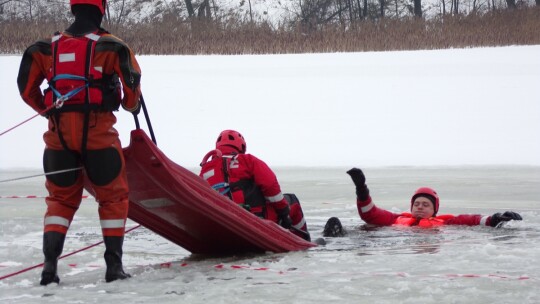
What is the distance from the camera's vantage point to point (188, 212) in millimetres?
5129

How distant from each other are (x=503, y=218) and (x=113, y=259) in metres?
3.35

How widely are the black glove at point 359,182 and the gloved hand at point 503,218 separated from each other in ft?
3.34

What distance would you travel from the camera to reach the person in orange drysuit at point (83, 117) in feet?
14.5

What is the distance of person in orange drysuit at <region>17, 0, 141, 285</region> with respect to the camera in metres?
4.42

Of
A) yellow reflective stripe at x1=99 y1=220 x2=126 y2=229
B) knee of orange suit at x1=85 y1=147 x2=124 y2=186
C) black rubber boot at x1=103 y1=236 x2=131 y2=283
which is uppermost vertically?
knee of orange suit at x1=85 y1=147 x2=124 y2=186

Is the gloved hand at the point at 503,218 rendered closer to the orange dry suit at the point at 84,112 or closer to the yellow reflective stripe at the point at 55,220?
the orange dry suit at the point at 84,112

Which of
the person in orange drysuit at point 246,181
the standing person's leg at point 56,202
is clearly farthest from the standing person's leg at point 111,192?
the person in orange drysuit at point 246,181

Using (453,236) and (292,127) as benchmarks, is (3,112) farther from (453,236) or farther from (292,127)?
(453,236)

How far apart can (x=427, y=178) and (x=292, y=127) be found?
226 inches

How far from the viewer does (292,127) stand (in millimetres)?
16125

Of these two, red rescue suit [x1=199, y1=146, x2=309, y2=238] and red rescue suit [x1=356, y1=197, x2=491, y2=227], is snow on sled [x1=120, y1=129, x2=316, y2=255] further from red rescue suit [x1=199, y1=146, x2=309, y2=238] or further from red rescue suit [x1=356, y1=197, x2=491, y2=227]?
red rescue suit [x1=356, y1=197, x2=491, y2=227]

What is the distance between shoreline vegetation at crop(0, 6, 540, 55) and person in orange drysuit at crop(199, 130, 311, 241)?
17.4 m

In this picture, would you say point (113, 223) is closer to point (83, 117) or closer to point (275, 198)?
point (83, 117)

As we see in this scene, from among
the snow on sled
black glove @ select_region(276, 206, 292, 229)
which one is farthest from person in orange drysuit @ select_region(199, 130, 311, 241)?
the snow on sled
